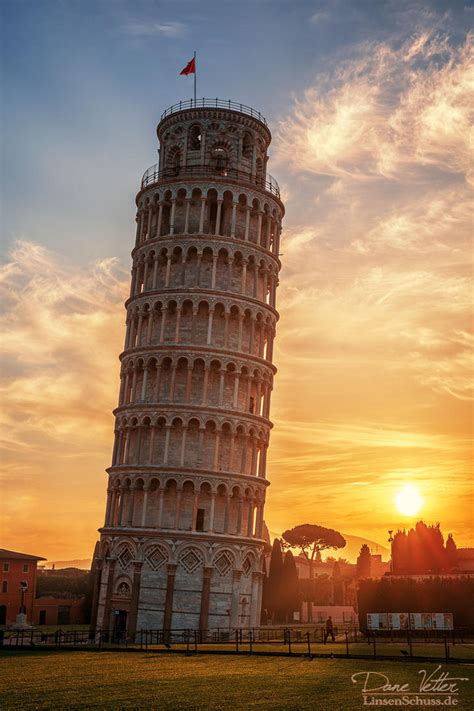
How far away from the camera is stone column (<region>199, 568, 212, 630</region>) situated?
49.6m

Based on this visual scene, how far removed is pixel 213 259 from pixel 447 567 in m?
63.5

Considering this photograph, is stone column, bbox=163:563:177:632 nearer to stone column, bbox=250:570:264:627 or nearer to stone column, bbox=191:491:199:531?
stone column, bbox=191:491:199:531

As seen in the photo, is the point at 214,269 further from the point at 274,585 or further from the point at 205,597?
the point at 274,585

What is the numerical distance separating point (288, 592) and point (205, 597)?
42556mm

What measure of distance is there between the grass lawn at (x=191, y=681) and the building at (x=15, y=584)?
155ft

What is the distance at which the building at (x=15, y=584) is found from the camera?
261 ft

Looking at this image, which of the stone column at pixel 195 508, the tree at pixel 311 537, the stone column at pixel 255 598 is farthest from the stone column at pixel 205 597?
the tree at pixel 311 537

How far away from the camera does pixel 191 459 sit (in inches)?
2085

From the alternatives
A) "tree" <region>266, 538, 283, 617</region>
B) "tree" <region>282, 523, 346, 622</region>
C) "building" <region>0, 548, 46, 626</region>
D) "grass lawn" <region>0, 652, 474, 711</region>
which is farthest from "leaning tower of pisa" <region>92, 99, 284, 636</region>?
"tree" <region>282, 523, 346, 622</region>

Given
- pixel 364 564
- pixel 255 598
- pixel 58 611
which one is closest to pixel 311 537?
pixel 364 564

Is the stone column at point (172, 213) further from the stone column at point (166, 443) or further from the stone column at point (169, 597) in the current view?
the stone column at point (169, 597)

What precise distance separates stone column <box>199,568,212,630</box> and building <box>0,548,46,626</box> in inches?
1367

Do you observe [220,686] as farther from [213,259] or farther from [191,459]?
[213,259]

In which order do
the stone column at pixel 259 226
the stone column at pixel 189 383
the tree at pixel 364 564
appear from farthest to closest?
the tree at pixel 364 564, the stone column at pixel 259 226, the stone column at pixel 189 383
